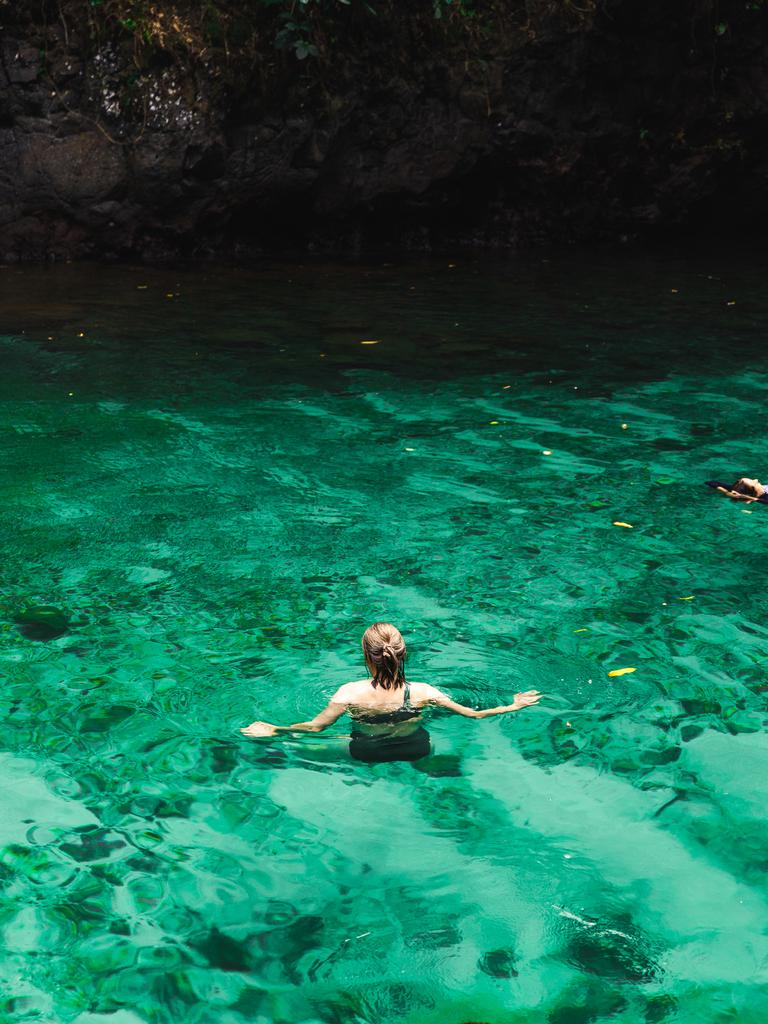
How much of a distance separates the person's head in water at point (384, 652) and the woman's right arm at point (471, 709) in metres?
0.37

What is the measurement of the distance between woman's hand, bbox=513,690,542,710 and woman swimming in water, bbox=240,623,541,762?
92 millimetres

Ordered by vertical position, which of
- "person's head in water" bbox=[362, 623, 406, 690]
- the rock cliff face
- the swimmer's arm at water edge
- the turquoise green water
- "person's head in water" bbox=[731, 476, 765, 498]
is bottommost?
the turquoise green water

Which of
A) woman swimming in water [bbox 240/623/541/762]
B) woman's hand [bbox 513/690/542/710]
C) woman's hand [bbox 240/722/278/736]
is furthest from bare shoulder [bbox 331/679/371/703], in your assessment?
woman's hand [bbox 513/690/542/710]

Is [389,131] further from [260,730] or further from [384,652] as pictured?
[384,652]

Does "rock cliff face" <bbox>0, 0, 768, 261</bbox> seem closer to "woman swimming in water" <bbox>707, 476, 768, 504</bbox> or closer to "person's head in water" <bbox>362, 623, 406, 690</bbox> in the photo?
"woman swimming in water" <bbox>707, 476, 768, 504</bbox>

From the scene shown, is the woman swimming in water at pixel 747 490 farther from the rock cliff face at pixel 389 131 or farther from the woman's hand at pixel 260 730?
the rock cliff face at pixel 389 131

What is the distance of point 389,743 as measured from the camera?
5.46m

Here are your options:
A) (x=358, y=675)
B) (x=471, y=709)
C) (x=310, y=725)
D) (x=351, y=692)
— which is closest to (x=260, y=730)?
(x=310, y=725)

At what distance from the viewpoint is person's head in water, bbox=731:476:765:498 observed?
858 cm

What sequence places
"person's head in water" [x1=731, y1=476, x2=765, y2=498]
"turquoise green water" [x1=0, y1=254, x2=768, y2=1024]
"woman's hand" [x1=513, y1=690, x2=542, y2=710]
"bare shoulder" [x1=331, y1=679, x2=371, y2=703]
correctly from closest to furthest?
"turquoise green water" [x1=0, y1=254, x2=768, y2=1024] → "bare shoulder" [x1=331, y1=679, x2=371, y2=703] → "woman's hand" [x1=513, y1=690, x2=542, y2=710] → "person's head in water" [x1=731, y1=476, x2=765, y2=498]

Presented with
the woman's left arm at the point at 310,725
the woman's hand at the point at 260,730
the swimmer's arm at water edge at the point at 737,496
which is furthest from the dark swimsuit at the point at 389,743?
the swimmer's arm at water edge at the point at 737,496

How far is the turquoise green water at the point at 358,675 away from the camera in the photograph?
4176 mm

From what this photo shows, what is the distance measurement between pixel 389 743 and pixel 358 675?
0.81 meters

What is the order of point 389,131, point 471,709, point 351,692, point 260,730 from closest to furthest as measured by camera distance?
point 351,692
point 260,730
point 471,709
point 389,131
